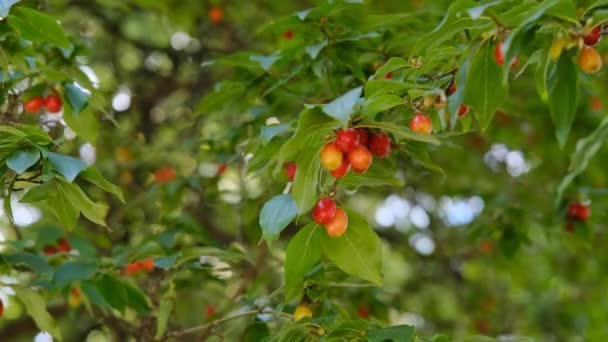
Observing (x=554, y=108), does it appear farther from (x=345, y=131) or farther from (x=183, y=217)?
(x=183, y=217)

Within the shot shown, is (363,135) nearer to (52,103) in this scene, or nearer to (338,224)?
(338,224)

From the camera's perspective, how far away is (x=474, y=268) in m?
5.82

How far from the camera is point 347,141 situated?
4.95ft

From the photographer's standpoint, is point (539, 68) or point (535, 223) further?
point (535, 223)

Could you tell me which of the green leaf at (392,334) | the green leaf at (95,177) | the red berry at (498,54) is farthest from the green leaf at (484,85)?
the green leaf at (95,177)

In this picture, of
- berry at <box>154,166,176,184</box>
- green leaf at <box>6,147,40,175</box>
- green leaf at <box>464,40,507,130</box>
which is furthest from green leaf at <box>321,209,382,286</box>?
berry at <box>154,166,176,184</box>

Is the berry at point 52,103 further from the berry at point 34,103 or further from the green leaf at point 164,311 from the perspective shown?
the green leaf at point 164,311

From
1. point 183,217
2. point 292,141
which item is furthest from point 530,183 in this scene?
point 292,141

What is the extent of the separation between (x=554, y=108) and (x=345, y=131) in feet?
1.44

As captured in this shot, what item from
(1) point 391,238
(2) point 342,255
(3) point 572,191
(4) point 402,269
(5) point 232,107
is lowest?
(4) point 402,269

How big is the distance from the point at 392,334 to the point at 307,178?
1.33 ft

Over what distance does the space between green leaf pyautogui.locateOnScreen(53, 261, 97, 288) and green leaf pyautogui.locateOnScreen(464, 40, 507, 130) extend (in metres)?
1.31

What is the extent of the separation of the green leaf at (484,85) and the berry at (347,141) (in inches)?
11.3

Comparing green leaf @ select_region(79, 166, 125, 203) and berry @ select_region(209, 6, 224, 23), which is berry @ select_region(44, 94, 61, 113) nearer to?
green leaf @ select_region(79, 166, 125, 203)
